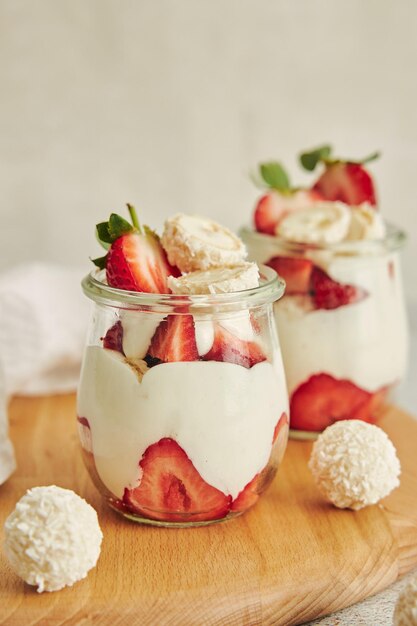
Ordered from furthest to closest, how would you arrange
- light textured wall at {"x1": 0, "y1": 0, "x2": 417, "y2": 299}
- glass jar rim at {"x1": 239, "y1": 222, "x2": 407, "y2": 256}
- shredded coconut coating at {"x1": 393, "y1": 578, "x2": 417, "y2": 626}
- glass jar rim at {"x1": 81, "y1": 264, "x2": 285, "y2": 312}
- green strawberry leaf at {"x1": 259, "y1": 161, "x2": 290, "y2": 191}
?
light textured wall at {"x1": 0, "y1": 0, "x2": 417, "y2": 299} → green strawberry leaf at {"x1": 259, "y1": 161, "x2": 290, "y2": 191} → glass jar rim at {"x1": 239, "y1": 222, "x2": 407, "y2": 256} → glass jar rim at {"x1": 81, "y1": 264, "x2": 285, "y2": 312} → shredded coconut coating at {"x1": 393, "y1": 578, "x2": 417, "y2": 626}

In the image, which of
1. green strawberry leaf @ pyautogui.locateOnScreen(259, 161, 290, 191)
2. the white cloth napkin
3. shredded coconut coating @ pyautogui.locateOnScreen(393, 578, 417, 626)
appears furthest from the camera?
the white cloth napkin

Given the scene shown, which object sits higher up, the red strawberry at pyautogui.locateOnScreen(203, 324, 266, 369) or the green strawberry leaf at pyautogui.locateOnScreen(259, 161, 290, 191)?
the green strawberry leaf at pyautogui.locateOnScreen(259, 161, 290, 191)

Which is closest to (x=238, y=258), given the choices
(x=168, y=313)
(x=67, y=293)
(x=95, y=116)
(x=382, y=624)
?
(x=168, y=313)

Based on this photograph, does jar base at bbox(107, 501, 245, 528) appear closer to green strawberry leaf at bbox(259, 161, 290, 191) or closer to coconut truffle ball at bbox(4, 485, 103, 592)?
coconut truffle ball at bbox(4, 485, 103, 592)

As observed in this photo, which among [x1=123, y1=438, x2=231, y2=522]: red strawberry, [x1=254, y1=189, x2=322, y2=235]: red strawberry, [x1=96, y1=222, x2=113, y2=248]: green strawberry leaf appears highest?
[x1=96, y1=222, x2=113, y2=248]: green strawberry leaf

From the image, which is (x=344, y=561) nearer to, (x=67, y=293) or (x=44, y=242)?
(x=67, y=293)

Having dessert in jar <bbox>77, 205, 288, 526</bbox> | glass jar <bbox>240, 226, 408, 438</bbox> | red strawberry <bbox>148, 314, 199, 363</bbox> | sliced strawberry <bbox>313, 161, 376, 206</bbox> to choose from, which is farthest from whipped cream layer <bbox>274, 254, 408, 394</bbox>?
red strawberry <bbox>148, 314, 199, 363</bbox>

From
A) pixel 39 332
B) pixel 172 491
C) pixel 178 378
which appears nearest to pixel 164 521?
pixel 172 491
